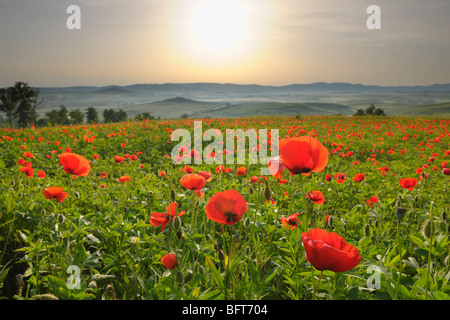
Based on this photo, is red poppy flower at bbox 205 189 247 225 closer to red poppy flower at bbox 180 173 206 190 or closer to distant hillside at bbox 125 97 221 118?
red poppy flower at bbox 180 173 206 190

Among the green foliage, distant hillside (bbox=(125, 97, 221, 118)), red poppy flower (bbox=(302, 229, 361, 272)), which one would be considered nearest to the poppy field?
red poppy flower (bbox=(302, 229, 361, 272))

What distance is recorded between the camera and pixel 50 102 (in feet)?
648

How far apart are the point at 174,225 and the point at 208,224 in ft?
3.23

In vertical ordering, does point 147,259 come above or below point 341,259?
below

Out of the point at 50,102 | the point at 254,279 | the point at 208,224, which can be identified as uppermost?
the point at 50,102

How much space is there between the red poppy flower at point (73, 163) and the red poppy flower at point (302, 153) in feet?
4.17

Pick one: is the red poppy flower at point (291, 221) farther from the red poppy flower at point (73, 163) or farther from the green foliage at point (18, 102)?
the green foliage at point (18, 102)

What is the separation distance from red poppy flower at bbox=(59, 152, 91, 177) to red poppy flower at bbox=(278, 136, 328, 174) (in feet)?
4.17

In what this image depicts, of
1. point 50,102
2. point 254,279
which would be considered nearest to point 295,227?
point 254,279

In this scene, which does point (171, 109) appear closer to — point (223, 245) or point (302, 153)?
point (223, 245)

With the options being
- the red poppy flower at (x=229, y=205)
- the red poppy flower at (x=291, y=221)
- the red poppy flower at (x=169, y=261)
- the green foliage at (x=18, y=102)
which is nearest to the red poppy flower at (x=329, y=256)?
the red poppy flower at (x=229, y=205)

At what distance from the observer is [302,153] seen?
108 centimetres
